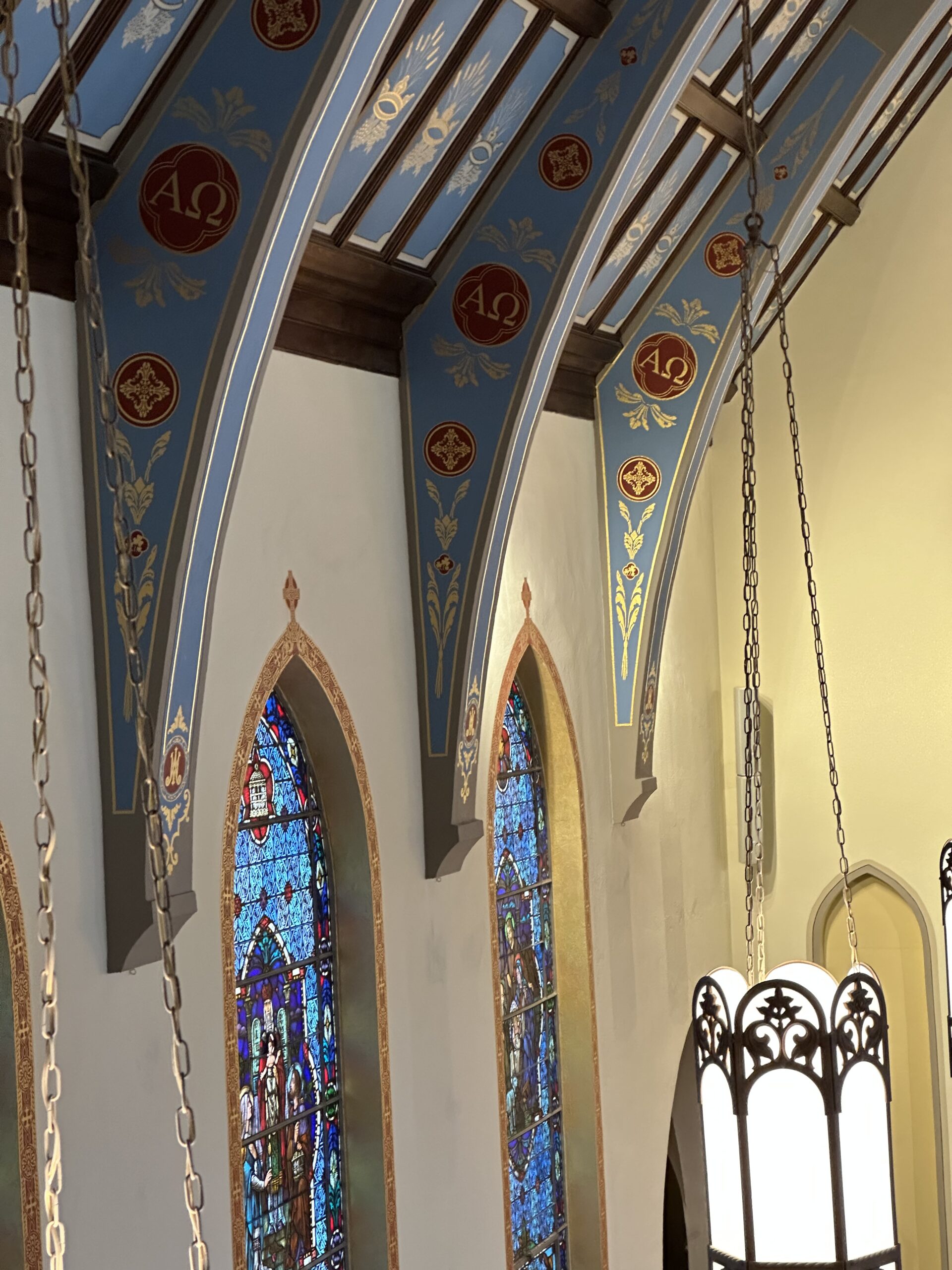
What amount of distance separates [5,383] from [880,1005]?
3082 mm

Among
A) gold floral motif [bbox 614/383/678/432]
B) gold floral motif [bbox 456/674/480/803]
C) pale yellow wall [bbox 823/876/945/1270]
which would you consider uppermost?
gold floral motif [bbox 614/383/678/432]

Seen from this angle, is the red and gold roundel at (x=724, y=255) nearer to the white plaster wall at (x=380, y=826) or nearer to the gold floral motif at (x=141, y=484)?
the white plaster wall at (x=380, y=826)

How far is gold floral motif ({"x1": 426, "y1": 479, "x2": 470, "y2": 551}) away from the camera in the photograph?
6.47 metres

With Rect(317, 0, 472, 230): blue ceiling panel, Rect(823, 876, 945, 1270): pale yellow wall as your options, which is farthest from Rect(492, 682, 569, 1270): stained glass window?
Rect(317, 0, 472, 230): blue ceiling panel

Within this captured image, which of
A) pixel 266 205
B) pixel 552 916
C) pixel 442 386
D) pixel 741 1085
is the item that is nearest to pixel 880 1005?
pixel 741 1085

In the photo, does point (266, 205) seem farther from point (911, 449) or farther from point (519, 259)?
point (911, 449)

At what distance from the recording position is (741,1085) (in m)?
3.99

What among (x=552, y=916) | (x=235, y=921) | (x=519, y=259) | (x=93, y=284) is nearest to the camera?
(x=93, y=284)

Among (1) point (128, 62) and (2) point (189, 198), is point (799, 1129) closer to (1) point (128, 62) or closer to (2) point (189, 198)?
(2) point (189, 198)

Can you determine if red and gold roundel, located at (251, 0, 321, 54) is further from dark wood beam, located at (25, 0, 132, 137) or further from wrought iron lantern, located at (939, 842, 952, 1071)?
wrought iron lantern, located at (939, 842, 952, 1071)

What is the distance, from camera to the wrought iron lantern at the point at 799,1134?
3.91 m

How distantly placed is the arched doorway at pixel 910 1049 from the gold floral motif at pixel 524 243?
5.71 meters

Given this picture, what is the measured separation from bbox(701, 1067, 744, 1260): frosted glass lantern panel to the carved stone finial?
8.33 feet

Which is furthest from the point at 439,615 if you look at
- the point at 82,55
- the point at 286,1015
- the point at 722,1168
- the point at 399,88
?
the point at 722,1168
